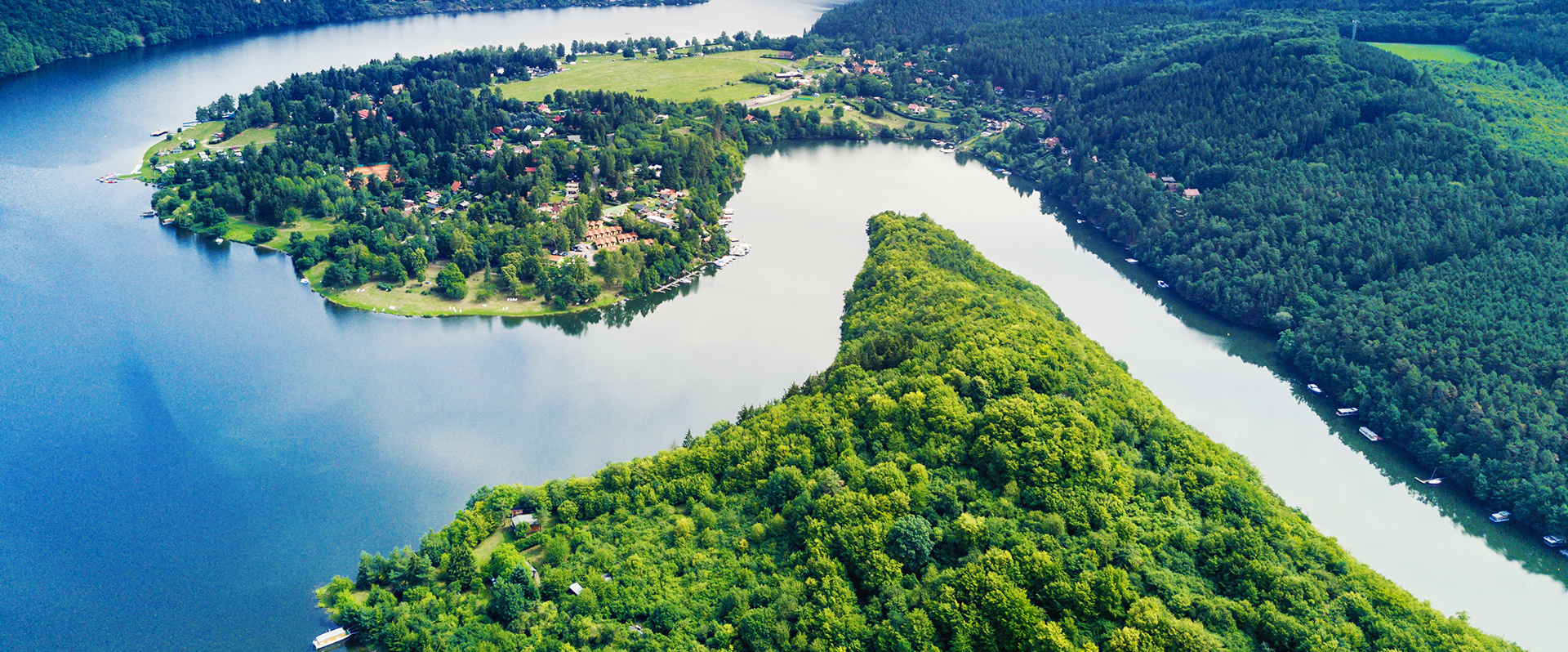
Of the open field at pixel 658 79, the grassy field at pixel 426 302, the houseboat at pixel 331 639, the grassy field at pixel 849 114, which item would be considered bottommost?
the houseboat at pixel 331 639

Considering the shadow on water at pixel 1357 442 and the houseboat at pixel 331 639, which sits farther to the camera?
the shadow on water at pixel 1357 442

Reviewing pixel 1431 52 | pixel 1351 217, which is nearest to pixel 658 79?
pixel 1351 217

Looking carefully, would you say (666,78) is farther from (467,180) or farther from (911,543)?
(911,543)

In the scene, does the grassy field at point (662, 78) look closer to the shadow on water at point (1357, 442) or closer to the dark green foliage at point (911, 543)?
the shadow on water at point (1357, 442)

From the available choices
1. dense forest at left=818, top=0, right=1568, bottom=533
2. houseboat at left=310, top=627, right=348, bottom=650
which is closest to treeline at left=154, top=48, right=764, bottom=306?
houseboat at left=310, top=627, right=348, bottom=650

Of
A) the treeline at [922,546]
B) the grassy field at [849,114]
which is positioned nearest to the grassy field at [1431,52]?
the grassy field at [849,114]
